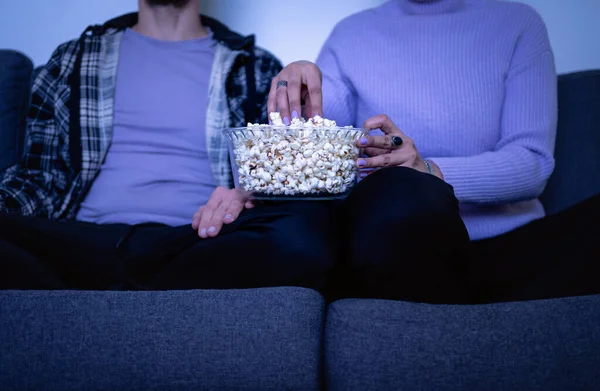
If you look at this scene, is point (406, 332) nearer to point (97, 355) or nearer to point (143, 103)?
point (97, 355)

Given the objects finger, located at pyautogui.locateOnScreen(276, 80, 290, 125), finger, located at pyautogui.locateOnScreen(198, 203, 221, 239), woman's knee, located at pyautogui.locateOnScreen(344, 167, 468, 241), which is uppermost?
finger, located at pyautogui.locateOnScreen(276, 80, 290, 125)

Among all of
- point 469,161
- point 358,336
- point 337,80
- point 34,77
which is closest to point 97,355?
point 358,336

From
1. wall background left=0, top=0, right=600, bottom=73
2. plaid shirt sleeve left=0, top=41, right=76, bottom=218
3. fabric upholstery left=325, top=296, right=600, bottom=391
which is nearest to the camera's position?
fabric upholstery left=325, top=296, right=600, bottom=391

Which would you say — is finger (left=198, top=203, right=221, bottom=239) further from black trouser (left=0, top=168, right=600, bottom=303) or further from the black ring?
the black ring

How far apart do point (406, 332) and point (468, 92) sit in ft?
2.25

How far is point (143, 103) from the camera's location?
138 centimetres

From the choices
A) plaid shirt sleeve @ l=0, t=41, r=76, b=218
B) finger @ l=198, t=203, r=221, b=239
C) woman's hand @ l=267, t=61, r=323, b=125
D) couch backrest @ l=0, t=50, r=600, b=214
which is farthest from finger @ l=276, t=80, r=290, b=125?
couch backrest @ l=0, t=50, r=600, b=214

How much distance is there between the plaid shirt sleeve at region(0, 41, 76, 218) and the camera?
49.4 inches

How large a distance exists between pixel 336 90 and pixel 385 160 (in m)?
0.41

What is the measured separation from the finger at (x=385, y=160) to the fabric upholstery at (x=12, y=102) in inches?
39.4

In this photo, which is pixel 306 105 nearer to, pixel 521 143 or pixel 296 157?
pixel 296 157

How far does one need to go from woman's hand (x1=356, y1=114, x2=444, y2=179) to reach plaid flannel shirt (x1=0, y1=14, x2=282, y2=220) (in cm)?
49

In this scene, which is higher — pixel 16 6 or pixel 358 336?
pixel 16 6

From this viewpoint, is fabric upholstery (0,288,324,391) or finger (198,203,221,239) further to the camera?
finger (198,203,221,239)
